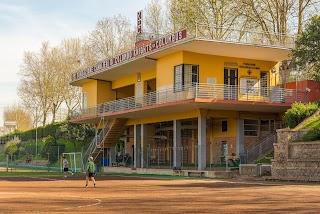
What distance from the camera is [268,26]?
185 feet

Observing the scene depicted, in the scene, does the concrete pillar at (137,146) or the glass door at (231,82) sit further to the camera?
the concrete pillar at (137,146)

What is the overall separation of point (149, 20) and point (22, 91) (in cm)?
3296

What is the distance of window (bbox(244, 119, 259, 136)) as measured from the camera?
147 feet

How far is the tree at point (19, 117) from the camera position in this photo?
118625mm

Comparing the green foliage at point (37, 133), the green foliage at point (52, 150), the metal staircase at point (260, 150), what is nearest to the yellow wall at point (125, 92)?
the green foliage at point (52, 150)

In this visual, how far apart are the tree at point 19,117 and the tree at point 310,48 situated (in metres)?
86.2

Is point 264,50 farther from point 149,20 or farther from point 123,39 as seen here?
point 123,39

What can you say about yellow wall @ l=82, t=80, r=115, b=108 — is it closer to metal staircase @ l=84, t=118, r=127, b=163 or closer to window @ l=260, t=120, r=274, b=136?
metal staircase @ l=84, t=118, r=127, b=163

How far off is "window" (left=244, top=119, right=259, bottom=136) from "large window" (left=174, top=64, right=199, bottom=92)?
5.83 meters

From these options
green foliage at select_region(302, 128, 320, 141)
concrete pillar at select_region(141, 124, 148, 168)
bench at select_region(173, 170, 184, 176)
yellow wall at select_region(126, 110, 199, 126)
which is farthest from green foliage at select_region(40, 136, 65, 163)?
green foliage at select_region(302, 128, 320, 141)

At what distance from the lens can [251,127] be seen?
45062 mm

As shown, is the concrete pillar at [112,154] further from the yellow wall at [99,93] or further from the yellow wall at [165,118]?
the yellow wall at [99,93]

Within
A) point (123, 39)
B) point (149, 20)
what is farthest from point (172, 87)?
point (123, 39)

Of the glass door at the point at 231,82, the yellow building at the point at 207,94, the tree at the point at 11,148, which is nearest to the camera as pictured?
the yellow building at the point at 207,94
